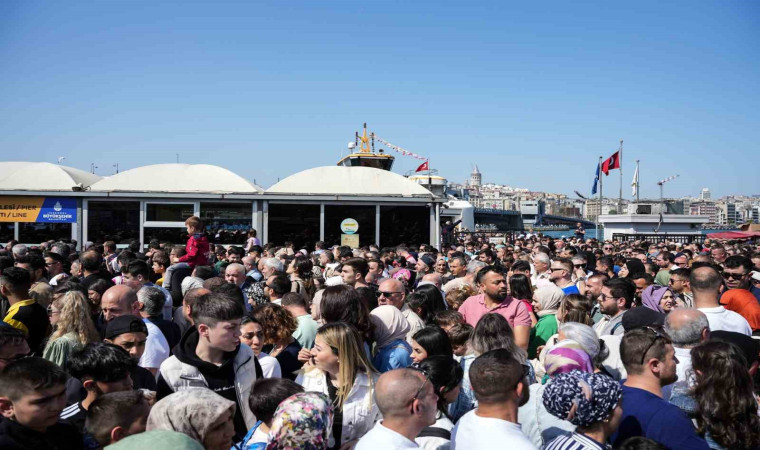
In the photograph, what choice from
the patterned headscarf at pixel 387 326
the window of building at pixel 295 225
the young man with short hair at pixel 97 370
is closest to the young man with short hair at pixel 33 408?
the young man with short hair at pixel 97 370

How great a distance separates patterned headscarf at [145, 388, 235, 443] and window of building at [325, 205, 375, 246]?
15340mm

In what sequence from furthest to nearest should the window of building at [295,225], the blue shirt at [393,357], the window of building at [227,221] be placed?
the window of building at [295,225], the window of building at [227,221], the blue shirt at [393,357]

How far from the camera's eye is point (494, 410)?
2941mm

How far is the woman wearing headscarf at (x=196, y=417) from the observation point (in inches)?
101

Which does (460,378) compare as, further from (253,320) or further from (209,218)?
(209,218)

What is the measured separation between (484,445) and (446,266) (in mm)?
7987

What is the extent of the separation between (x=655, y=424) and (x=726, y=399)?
18.3 inches

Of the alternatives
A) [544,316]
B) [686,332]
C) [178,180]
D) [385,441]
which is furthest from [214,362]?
[178,180]

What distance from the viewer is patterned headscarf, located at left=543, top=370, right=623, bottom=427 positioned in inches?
110

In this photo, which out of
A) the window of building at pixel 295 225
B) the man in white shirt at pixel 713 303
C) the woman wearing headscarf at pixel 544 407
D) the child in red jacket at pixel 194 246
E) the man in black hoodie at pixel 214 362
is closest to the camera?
the woman wearing headscarf at pixel 544 407

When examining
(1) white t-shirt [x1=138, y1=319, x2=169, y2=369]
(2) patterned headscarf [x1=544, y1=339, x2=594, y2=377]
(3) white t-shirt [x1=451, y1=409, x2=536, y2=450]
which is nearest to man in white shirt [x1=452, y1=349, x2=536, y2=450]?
(3) white t-shirt [x1=451, y1=409, x2=536, y2=450]

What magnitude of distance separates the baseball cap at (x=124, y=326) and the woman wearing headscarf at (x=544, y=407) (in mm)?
2849

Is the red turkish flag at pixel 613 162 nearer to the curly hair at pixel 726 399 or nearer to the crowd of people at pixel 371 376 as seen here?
the crowd of people at pixel 371 376

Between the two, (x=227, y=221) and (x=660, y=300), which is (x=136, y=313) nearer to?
(x=660, y=300)
